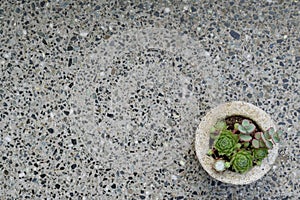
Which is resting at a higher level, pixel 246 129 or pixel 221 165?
pixel 246 129

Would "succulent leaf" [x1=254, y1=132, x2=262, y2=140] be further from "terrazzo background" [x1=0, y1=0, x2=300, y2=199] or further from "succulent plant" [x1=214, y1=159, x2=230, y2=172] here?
"terrazzo background" [x1=0, y1=0, x2=300, y2=199]

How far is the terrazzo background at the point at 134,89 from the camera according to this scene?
1.70m

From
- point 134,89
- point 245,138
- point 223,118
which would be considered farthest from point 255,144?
point 134,89

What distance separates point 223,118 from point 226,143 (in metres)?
0.13

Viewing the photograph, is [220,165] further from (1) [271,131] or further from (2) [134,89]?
(2) [134,89]

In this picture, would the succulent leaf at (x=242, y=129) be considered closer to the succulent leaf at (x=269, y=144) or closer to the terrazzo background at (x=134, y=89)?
the succulent leaf at (x=269, y=144)

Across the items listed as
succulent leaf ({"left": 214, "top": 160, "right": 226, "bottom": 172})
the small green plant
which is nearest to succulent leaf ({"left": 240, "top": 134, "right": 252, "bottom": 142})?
the small green plant

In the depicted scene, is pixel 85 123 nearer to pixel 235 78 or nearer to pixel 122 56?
pixel 122 56

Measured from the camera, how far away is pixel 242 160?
1472mm

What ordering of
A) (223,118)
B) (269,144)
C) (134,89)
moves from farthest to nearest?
1. (134,89)
2. (223,118)
3. (269,144)

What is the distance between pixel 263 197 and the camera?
1.70 metres

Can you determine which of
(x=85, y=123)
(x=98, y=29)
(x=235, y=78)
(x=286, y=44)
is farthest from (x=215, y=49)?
(x=85, y=123)

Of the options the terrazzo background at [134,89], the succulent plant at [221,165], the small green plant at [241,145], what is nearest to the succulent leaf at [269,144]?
the small green plant at [241,145]

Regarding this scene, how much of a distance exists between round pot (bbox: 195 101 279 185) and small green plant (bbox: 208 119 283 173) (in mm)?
30
